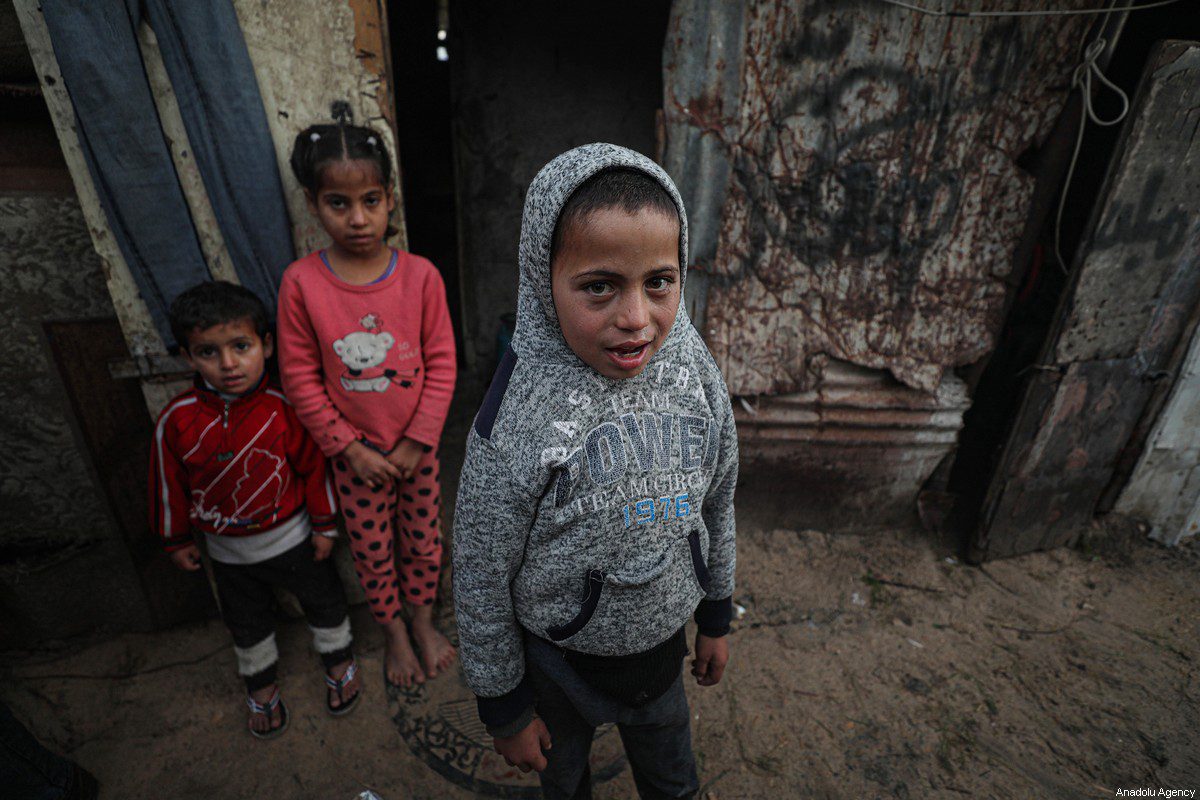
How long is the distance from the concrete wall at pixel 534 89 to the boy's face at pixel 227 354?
8.37 feet

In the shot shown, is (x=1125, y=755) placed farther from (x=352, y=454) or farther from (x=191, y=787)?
(x=191, y=787)

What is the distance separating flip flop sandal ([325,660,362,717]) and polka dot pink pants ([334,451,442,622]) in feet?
0.80

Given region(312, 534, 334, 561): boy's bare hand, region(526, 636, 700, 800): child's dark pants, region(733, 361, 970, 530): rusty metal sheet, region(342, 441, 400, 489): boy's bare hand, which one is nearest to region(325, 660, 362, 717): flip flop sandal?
region(312, 534, 334, 561): boy's bare hand

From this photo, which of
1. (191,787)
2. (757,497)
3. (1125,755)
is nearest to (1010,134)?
(757,497)

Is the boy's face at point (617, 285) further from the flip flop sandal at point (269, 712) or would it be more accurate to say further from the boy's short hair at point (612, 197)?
the flip flop sandal at point (269, 712)

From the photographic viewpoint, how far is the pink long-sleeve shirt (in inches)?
68.2

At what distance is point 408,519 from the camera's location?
83.5 inches

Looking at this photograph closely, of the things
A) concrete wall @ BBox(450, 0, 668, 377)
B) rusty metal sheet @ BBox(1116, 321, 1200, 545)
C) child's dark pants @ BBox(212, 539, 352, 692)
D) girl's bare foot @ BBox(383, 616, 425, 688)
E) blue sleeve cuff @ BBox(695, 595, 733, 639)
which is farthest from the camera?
concrete wall @ BBox(450, 0, 668, 377)

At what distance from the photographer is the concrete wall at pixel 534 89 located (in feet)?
11.4

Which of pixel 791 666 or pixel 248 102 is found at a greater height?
pixel 248 102

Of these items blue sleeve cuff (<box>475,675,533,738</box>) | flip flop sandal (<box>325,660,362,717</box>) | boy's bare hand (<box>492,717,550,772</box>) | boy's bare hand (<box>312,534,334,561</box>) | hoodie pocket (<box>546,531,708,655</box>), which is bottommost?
flip flop sandal (<box>325,660,362,717</box>)

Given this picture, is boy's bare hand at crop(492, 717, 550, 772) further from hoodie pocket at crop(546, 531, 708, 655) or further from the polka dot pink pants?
the polka dot pink pants

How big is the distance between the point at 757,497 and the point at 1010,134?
6.58 feet

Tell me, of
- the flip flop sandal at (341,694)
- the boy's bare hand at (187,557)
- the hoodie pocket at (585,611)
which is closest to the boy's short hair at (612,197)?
the hoodie pocket at (585,611)
